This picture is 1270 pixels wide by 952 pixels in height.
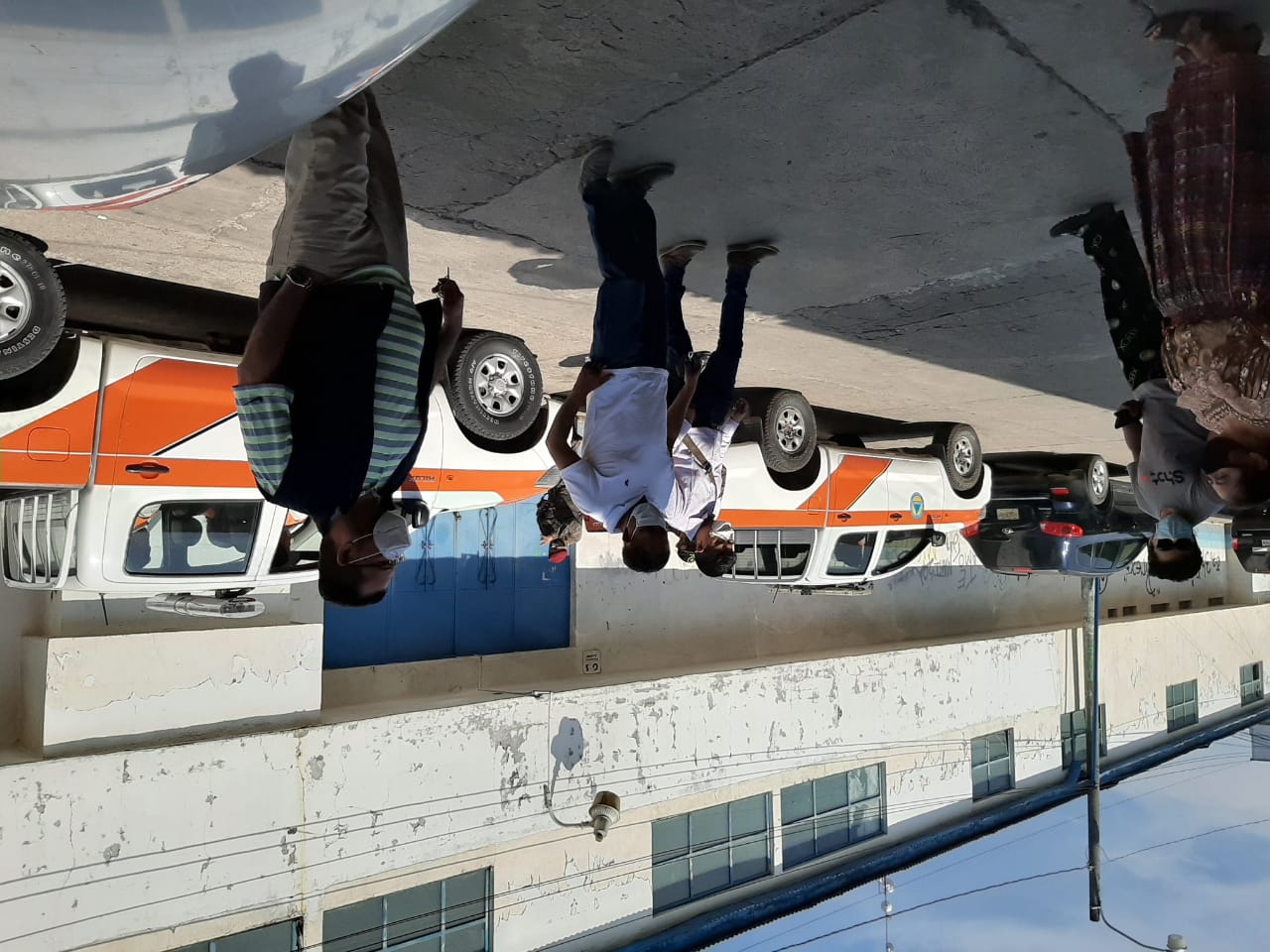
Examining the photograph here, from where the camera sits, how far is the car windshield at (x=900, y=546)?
1008 centimetres

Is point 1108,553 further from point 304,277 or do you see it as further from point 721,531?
point 304,277

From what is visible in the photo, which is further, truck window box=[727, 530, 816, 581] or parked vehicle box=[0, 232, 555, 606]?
truck window box=[727, 530, 816, 581]

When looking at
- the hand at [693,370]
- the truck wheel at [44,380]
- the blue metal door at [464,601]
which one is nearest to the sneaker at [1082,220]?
the hand at [693,370]

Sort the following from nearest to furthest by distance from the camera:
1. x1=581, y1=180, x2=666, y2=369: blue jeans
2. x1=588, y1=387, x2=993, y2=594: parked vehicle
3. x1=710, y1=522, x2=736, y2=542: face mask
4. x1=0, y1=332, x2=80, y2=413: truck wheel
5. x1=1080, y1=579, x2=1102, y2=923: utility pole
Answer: x1=581, y1=180, x2=666, y2=369: blue jeans, x1=0, y1=332, x2=80, y2=413: truck wheel, x1=710, y1=522, x2=736, y2=542: face mask, x1=588, y1=387, x2=993, y2=594: parked vehicle, x1=1080, y1=579, x2=1102, y2=923: utility pole

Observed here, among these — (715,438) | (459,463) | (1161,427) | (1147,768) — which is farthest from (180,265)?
(1147,768)

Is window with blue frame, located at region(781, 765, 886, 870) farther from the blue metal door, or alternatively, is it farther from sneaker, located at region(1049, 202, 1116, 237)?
sneaker, located at region(1049, 202, 1116, 237)

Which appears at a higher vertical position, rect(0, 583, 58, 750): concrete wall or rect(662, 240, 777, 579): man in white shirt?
rect(662, 240, 777, 579): man in white shirt

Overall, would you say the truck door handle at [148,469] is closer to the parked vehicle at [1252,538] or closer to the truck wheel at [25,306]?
the truck wheel at [25,306]

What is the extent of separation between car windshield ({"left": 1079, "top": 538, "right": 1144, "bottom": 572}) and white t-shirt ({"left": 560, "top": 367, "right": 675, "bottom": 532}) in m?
10.3

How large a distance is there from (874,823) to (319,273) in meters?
13.8

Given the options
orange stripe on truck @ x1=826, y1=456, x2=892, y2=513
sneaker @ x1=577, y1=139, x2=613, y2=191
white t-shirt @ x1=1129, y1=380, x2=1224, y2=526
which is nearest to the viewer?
sneaker @ x1=577, y1=139, x2=613, y2=191

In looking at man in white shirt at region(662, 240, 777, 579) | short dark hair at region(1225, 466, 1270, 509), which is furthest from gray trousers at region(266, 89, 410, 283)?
short dark hair at region(1225, 466, 1270, 509)

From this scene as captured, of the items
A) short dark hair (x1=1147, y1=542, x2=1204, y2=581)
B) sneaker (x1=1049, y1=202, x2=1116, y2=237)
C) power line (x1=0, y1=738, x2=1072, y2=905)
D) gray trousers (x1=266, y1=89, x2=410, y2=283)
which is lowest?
power line (x1=0, y1=738, x2=1072, y2=905)

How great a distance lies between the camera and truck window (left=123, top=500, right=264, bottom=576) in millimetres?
5547
